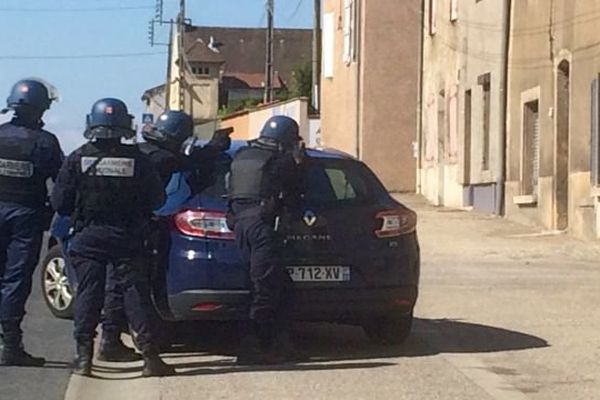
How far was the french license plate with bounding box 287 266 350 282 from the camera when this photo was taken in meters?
9.50

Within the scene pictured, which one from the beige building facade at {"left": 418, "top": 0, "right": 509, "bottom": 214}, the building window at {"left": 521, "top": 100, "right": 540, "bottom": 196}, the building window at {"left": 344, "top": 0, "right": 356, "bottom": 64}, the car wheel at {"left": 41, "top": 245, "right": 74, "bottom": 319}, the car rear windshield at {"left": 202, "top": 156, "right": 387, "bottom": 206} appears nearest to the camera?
the car rear windshield at {"left": 202, "top": 156, "right": 387, "bottom": 206}

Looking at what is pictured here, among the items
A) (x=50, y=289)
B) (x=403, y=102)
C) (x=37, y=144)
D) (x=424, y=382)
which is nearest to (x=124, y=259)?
(x=37, y=144)

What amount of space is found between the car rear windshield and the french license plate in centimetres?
49

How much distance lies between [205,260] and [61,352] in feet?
5.04

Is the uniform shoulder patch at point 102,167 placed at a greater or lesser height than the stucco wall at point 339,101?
lesser

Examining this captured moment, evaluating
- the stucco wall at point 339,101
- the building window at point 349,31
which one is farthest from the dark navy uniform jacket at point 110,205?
the building window at point 349,31

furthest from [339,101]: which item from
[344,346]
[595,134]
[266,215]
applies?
[266,215]

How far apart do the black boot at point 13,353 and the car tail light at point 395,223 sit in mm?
2607

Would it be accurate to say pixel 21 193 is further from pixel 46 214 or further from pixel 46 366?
pixel 46 366

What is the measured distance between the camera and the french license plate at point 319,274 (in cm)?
950

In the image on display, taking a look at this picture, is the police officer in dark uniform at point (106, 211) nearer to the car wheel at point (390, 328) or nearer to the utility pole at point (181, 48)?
the car wheel at point (390, 328)

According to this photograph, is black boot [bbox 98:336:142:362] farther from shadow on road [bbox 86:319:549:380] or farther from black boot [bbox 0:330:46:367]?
black boot [bbox 0:330:46:367]

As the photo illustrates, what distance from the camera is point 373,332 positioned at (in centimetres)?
1066

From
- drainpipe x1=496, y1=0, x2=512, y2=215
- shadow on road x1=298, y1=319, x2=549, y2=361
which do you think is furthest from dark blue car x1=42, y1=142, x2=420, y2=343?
drainpipe x1=496, y1=0, x2=512, y2=215
